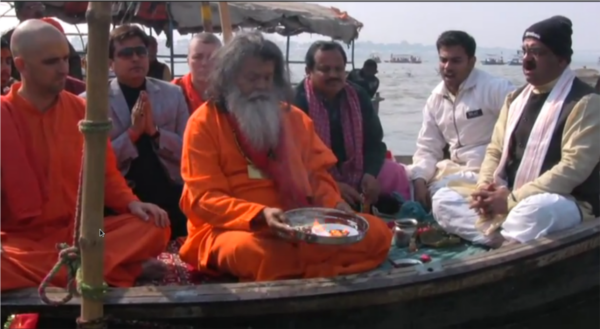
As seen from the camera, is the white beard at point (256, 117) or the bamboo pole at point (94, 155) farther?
the white beard at point (256, 117)

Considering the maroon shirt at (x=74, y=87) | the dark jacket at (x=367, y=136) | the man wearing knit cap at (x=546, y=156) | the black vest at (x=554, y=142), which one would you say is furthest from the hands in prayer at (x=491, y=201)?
the maroon shirt at (x=74, y=87)

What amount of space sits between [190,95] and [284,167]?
1.39 meters

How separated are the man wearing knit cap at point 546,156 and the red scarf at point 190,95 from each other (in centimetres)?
193

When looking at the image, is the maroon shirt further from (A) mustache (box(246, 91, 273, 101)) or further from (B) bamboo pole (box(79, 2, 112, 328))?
(B) bamboo pole (box(79, 2, 112, 328))

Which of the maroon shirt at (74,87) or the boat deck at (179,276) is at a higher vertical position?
the maroon shirt at (74,87)

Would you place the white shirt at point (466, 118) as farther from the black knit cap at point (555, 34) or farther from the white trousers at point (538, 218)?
the white trousers at point (538, 218)

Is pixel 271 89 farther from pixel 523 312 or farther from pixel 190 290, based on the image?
pixel 523 312

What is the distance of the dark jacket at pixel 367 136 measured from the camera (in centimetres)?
501

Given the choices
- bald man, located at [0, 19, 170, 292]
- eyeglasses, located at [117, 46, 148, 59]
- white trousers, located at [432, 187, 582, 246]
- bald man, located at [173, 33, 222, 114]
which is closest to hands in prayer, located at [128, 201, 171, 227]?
bald man, located at [0, 19, 170, 292]

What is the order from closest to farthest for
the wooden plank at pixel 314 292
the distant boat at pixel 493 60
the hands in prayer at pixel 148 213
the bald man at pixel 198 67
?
the wooden plank at pixel 314 292, the hands in prayer at pixel 148 213, the bald man at pixel 198 67, the distant boat at pixel 493 60

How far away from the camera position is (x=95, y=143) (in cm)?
279

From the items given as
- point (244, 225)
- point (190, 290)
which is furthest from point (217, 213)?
point (190, 290)

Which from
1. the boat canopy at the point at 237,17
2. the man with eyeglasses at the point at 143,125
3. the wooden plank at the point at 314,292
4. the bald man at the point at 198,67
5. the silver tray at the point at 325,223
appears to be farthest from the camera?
the boat canopy at the point at 237,17

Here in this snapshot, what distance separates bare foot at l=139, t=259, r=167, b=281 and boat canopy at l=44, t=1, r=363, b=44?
7178 mm
